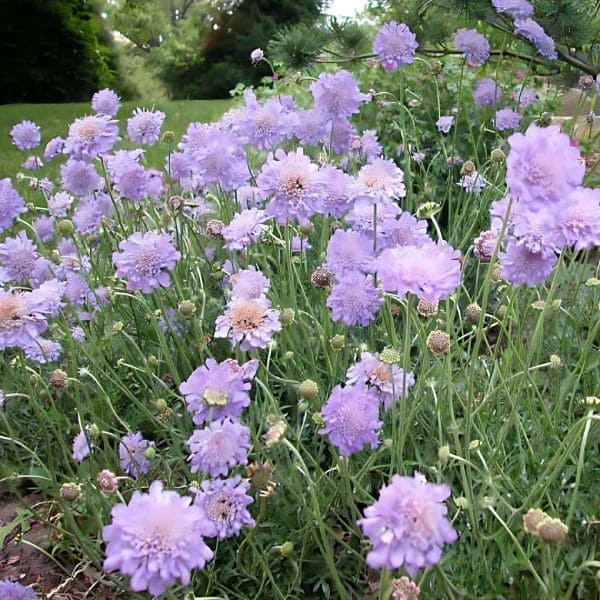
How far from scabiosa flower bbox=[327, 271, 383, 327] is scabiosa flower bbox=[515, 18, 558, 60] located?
4.11 feet

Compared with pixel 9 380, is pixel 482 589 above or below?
above

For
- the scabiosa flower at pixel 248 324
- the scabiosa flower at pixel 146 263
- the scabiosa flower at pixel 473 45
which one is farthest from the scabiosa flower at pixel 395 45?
the scabiosa flower at pixel 248 324

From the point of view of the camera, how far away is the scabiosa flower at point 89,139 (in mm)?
2004

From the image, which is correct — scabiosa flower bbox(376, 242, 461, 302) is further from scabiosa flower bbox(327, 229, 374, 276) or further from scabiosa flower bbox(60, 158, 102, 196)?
scabiosa flower bbox(60, 158, 102, 196)

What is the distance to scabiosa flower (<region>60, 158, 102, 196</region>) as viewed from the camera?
2.26m

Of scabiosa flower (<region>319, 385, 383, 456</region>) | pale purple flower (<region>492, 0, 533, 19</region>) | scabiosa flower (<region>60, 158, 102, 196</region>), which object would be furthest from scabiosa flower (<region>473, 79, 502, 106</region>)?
scabiosa flower (<region>319, 385, 383, 456</region>)

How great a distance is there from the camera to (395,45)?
2.13 m

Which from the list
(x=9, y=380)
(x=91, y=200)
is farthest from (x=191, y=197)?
(x=9, y=380)

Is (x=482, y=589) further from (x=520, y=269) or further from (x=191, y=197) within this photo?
(x=191, y=197)

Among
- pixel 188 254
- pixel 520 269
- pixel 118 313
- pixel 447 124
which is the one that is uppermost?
pixel 520 269

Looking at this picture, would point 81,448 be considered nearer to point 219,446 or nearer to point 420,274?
point 219,446

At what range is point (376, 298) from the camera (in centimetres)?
156

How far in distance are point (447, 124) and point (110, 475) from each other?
213 cm

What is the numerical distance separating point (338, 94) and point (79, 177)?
91 centimetres
